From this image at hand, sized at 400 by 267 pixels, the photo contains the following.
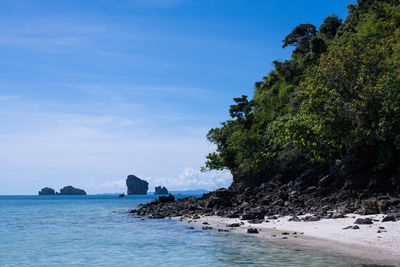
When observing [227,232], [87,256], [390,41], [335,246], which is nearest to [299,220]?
[227,232]

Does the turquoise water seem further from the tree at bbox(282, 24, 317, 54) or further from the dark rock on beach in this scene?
the tree at bbox(282, 24, 317, 54)

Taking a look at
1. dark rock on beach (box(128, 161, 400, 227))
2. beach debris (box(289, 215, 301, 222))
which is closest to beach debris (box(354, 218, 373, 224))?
dark rock on beach (box(128, 161, 400, 227))

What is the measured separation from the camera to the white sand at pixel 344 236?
1498cm

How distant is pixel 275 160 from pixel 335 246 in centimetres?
2708

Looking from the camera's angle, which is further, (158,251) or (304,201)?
(304,201)

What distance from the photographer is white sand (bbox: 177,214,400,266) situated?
1498 centimetres

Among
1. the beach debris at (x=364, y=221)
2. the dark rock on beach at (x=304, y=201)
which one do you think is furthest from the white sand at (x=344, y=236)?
the dark rock on beach at (x=304, y=201)

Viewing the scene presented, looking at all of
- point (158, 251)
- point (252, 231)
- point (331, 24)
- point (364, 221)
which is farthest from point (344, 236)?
point (331, 24)

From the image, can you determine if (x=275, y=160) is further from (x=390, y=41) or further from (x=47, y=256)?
(x=47, y=256)

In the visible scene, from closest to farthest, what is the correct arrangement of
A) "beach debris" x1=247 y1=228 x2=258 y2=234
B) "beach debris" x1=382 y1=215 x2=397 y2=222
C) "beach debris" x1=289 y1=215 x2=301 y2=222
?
"beach debris" x1=382 y1=215 x2=397 y2=222
"beach debris" x1=247 y1=228 x2=258 y2=234
"beach debris" x1=289 y1=215 x2=301 y2=222

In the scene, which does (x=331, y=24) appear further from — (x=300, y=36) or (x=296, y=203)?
(x=296, y=203)

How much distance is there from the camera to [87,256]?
62.1ft

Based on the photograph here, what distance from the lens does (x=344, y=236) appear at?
18734mm

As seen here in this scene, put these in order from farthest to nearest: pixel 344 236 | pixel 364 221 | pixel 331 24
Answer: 1. pixel 331 24
2. pixel 364 221
3. pixel 344 236
